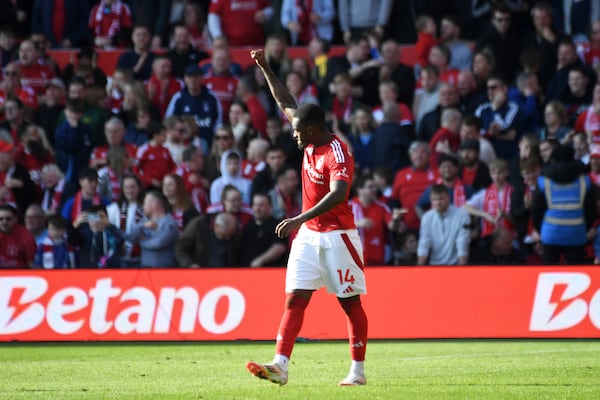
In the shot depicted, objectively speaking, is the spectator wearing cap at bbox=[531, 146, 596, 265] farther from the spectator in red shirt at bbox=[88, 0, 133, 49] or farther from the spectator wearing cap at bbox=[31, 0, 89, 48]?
the spectator wearing cap at bbox=[31, 0, 89, 48]

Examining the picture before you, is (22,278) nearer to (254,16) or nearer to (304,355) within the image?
(304,355)

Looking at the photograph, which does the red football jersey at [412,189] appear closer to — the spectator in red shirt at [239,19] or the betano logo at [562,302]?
the betano logo at [562,302]

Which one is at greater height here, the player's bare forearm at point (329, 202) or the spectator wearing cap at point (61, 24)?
the spectator wearing cap at point (61, 24)

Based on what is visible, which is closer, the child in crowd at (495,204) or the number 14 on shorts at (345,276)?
the number 14 on shorts at (345,276)

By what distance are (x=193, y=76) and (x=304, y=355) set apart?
745 cm

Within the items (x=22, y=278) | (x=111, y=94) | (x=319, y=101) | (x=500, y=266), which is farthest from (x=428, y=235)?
(x=111, y=94)

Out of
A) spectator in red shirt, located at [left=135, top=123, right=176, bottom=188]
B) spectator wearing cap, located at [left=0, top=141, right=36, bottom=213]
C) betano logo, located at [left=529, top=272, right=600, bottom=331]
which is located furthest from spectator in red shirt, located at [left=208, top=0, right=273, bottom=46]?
betano logo, located at [left=529, top=272, right=600, bottom=331]

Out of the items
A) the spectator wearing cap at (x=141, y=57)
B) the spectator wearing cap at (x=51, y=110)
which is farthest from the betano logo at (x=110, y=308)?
the spectator wearing cap at (x=141, y=57)

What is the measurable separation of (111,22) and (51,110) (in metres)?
2.74

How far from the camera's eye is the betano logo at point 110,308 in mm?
15875

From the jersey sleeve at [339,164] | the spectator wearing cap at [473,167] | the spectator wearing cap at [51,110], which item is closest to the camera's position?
the jersey sleeve at [339,164]

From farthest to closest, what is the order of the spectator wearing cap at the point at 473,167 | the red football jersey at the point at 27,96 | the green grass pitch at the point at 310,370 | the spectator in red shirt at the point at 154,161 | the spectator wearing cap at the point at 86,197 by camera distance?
the red football jersey at the point at 27,96, the spectator in red shirt at the point at 154,161, the spectator wearing cap at the point at 86,197, the spectator wearing cap at the point at 473,167, the green grass pitch at the point at 310,370

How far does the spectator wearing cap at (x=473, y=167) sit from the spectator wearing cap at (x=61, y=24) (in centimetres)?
890

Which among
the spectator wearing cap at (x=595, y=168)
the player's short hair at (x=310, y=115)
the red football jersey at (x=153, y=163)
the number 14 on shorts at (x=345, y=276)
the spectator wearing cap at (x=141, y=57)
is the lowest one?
the red football jersey at (x=153, y=163)
